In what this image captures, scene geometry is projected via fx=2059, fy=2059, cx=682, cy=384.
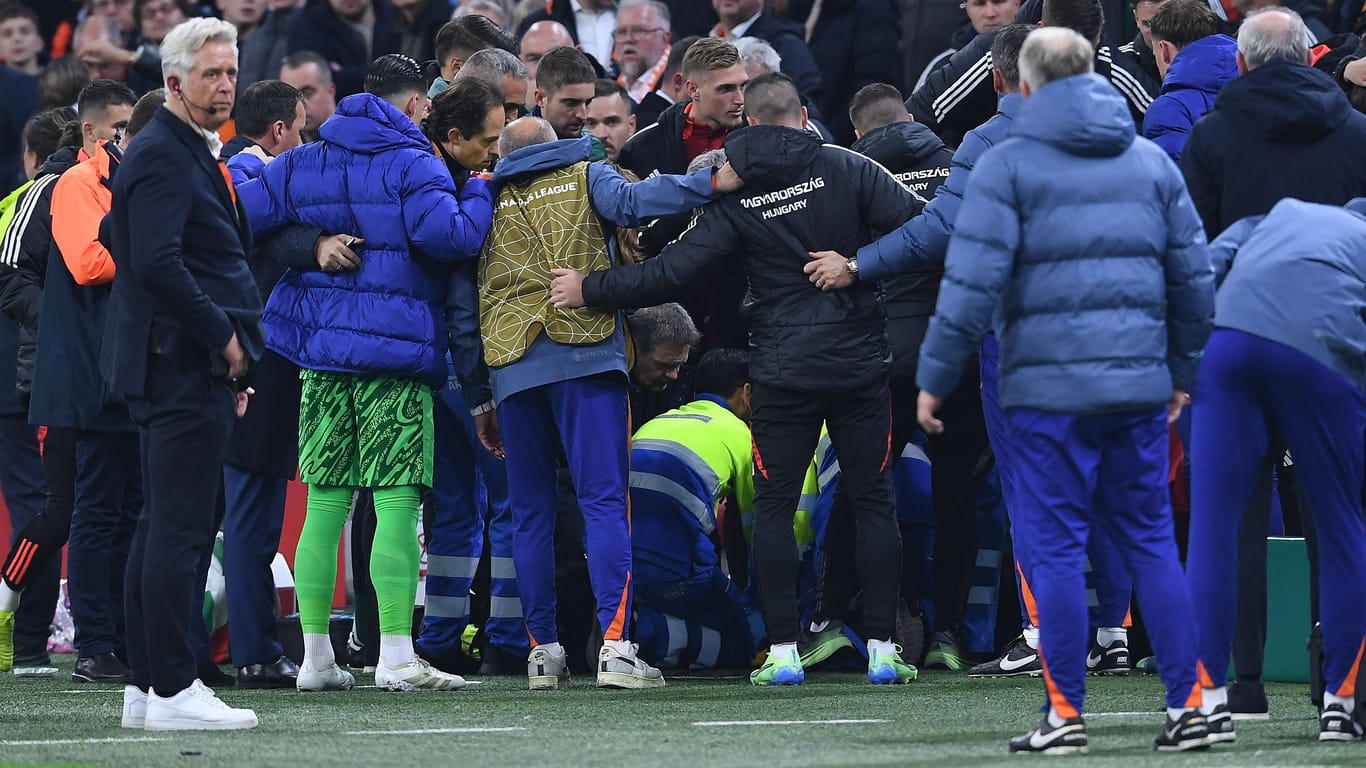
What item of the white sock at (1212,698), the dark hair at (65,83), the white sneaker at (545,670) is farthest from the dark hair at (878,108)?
the dark hair at (65,83)

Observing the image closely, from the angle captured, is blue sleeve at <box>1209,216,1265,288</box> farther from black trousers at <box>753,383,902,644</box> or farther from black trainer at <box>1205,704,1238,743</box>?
black trousers at <box>753,383,902,644</box>

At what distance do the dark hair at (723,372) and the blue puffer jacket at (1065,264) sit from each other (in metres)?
3.21

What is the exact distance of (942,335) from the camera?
5.28 m

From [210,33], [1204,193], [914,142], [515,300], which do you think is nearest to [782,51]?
[914,142]

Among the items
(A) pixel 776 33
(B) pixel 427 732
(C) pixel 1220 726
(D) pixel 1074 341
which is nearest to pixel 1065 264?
(D) pixel 1074 341

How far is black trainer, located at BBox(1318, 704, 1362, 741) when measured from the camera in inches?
220

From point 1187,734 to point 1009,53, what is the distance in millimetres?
3098

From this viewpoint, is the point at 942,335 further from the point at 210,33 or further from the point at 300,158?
the point at 300,158

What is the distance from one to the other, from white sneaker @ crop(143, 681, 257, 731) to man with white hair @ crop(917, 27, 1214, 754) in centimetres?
225

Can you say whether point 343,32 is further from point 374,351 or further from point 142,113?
point 374,351

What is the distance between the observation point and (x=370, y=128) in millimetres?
7473

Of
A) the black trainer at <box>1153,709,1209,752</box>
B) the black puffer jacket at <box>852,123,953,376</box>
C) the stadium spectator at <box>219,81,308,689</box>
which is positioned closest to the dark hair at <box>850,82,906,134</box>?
the black puffer jacket at <box>852,123,953,376</box>

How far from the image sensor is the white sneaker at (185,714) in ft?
19.4

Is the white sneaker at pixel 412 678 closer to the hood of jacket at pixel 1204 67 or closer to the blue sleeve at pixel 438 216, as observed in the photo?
the blue sleeve at pixel 438 216
